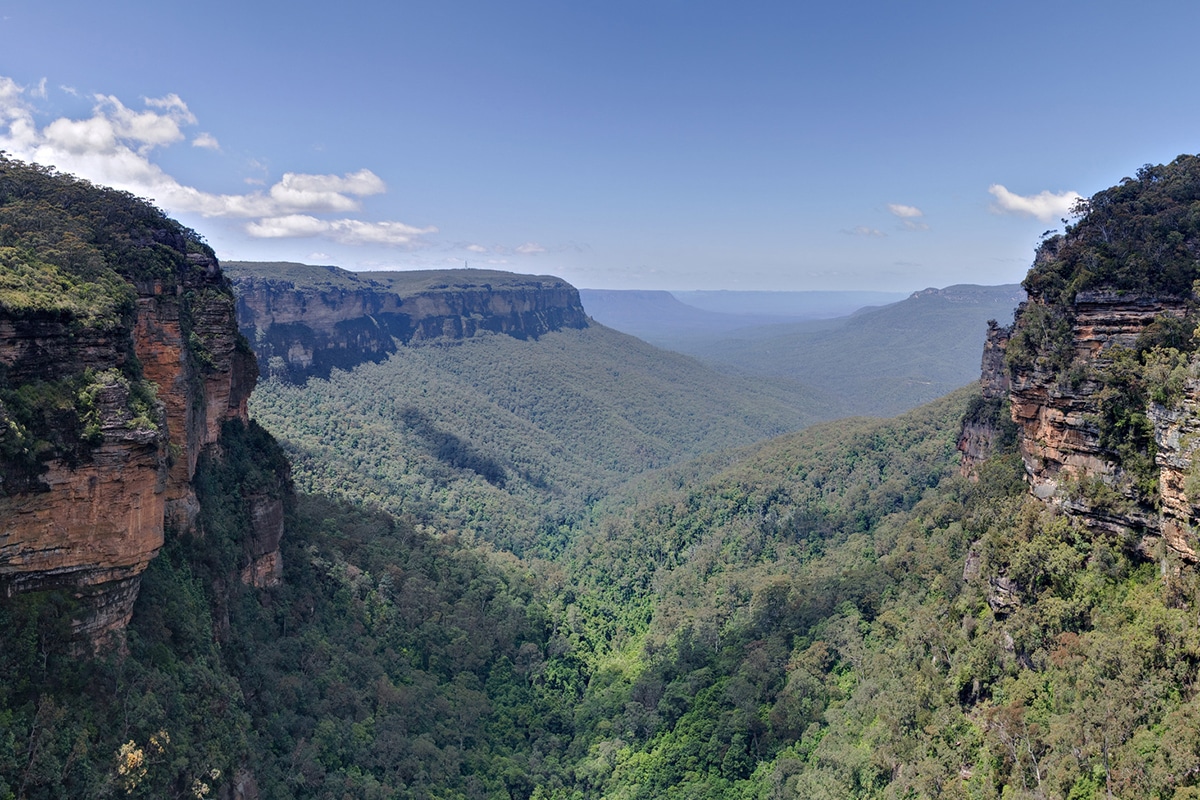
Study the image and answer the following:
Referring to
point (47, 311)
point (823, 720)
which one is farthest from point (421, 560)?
point (47, 311)

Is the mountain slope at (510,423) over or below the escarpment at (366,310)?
below

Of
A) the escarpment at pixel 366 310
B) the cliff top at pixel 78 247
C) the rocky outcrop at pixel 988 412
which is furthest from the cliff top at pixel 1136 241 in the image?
the escarpment at pixel 366 310

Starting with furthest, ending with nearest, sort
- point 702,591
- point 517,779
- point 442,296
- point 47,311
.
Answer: point 442,296 < point 702,591 < point 517,779 < point 47,311

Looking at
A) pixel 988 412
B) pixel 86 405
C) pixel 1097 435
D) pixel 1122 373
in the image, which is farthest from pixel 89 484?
pixel 988 412

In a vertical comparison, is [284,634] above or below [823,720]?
above

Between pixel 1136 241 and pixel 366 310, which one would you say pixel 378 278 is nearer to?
pixel 366 310

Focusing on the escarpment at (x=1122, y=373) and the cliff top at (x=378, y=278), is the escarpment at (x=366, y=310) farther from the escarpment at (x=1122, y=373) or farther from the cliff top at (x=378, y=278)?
the escarpment at (x=1122, y=373)

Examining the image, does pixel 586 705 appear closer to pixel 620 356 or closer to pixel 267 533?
pixel 267 533
